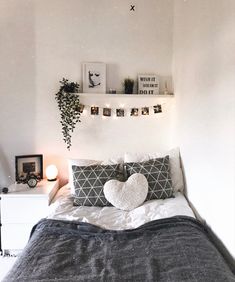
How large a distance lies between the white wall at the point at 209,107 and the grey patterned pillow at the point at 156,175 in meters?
0.20

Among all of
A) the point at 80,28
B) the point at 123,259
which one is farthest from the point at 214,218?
the point at 80,28

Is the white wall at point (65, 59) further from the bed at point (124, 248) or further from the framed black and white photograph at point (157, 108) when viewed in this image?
the bed at point (124, 248)

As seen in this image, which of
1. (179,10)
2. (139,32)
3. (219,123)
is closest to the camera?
(219,123)

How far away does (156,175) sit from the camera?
244cm

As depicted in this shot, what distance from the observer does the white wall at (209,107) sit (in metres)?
1.59

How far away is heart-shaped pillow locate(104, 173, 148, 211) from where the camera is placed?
224cm

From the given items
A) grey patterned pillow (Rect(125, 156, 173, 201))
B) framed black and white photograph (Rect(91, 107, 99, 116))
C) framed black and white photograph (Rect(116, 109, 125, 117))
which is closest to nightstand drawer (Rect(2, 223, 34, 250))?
grey patterned pillow (Rect(125, 156, 173, 201))

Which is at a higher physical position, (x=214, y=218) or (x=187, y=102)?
(x=187, y=102)

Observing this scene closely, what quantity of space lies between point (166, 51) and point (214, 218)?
1.85 metres

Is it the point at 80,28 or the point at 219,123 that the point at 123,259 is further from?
the point at 80,28

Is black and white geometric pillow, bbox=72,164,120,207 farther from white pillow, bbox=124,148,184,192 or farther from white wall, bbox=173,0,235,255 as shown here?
white wall, bbox=173,0,235,255

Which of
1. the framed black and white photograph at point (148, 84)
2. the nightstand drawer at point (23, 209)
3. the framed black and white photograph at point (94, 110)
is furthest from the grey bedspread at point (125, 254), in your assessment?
the framed black and white photograph at point (148, 84)

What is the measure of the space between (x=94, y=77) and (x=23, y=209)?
149 centimetres

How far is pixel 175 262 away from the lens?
4.57 ft
